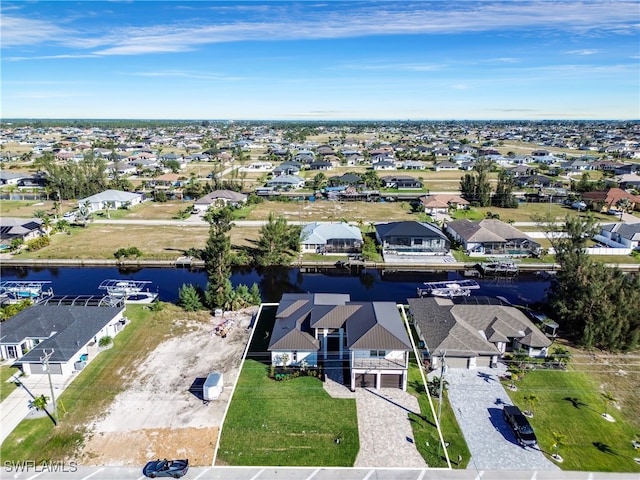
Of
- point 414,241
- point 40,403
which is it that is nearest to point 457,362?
point 40,403

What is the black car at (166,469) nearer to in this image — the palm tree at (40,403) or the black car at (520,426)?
the palm tree at (40,403)

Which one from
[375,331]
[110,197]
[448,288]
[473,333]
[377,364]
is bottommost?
[448,288]

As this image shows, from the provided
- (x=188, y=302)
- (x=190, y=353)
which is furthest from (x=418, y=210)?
(x=190, y=353)

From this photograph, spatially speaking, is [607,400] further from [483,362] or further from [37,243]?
[37,243]

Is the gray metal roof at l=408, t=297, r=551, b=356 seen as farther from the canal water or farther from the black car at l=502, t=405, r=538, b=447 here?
the canal water

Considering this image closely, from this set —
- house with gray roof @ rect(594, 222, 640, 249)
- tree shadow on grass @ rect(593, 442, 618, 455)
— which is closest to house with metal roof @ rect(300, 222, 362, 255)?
house with gray roof @ rect(594, 222, 640, 249)
